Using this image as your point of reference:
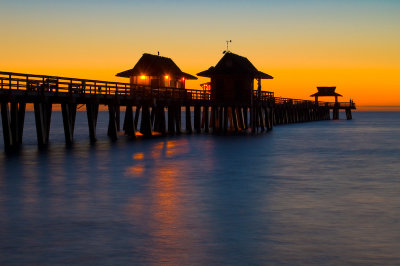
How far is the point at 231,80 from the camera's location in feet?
189

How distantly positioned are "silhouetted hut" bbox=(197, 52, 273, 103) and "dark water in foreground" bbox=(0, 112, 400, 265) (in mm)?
26453

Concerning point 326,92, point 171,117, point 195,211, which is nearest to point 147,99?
point 171,117

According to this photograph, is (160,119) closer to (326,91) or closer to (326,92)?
(326,92)

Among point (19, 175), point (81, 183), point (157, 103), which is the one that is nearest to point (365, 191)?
point (81, 183)

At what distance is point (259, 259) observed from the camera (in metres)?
11.1

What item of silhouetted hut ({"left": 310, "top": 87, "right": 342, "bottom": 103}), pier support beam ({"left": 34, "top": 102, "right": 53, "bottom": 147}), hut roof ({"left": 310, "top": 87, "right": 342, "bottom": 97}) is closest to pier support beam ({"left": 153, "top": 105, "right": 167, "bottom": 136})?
pier support beam ({"left": 34, "top": 102, "right": 53, "bottom": 147})

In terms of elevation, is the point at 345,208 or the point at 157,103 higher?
the point at 157,103

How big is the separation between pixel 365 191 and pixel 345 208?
3.99 metres

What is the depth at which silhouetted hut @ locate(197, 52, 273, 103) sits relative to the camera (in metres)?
57.1

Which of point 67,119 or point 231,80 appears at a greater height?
point 231,80

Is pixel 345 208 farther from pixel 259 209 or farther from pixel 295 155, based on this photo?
pixel 295 155

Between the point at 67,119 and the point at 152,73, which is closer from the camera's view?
the point at 67,119

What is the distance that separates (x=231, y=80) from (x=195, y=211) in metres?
42.2

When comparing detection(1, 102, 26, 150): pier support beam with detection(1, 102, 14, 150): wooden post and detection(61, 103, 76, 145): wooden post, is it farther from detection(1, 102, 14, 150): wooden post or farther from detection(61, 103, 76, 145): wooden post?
detection(61, 103, 76, 145): wooden post
